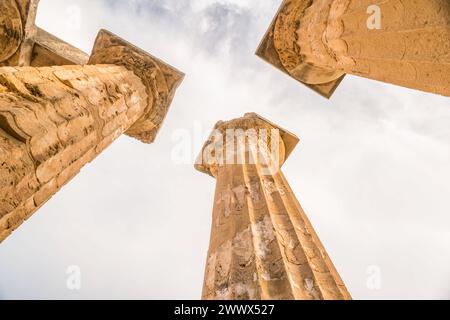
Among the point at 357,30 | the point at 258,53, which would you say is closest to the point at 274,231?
the point at 357,30

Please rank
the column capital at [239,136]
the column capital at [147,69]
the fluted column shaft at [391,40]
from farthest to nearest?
the column capital at [239,136], the column capital at [147,69], the fluted column shaft at [391,40]

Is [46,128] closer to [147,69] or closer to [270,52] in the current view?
[147,69]

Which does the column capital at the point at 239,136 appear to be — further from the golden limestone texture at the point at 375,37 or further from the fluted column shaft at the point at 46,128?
the fluted column shaft at the point at 46,128

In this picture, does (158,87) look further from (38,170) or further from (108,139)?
(38,170)

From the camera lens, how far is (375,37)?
2.97m

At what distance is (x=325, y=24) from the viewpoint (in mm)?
4027

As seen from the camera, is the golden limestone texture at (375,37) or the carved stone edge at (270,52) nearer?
→ the golden limestone texture at (375,37)

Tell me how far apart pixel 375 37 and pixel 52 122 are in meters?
3.43

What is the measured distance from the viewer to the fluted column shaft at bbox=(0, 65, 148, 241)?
259 centimetres

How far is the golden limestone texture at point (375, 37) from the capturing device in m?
2.34

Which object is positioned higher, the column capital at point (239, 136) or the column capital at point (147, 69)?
the column capital at point (147, 69)

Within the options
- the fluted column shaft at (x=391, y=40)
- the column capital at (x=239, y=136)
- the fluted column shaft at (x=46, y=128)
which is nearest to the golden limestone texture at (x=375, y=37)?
the fluted column shaft at (x=391, y=40)

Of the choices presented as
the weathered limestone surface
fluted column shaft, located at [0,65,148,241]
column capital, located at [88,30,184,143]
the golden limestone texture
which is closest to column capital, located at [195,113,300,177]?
column capital, located at [88,30,184,143]

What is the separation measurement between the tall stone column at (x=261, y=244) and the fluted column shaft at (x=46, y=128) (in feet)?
6.43
